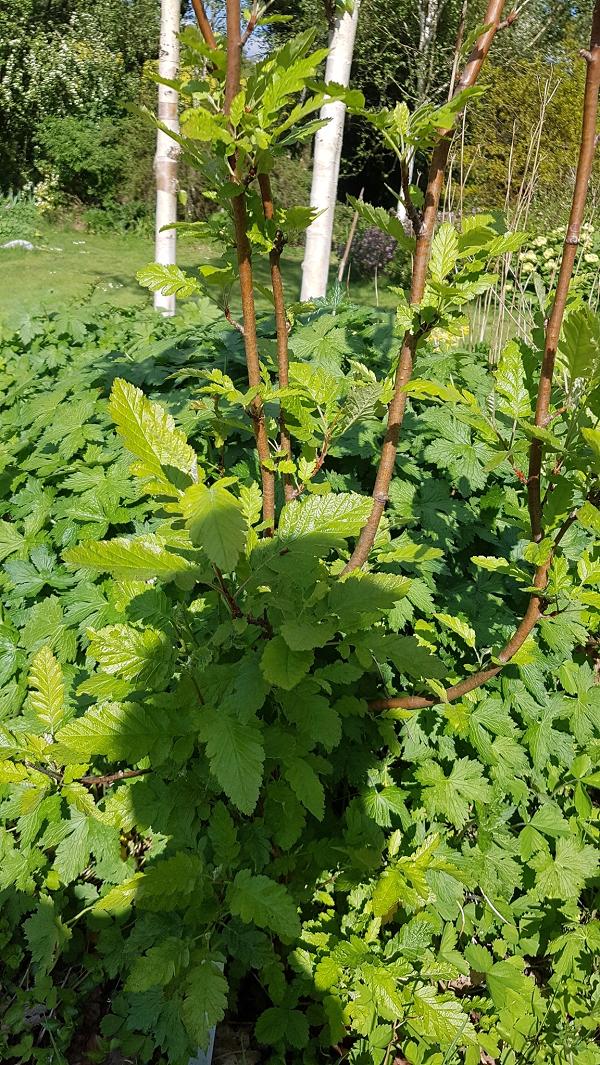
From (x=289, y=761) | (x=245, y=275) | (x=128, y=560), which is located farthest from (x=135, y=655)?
(x=245, y=275)

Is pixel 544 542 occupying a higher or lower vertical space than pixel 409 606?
higher

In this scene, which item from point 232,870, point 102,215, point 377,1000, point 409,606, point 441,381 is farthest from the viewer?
point 102,215

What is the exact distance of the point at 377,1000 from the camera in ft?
5.74

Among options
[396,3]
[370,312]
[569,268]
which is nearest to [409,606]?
[569,268]

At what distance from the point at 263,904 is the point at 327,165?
5919 mm

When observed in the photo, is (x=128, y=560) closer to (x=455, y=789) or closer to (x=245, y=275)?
(x=245, y=275)

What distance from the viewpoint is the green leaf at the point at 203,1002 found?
127cm

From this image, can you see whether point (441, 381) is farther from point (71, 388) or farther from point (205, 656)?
point (205, 656)

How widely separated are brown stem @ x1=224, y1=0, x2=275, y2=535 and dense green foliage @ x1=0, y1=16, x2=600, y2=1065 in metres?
0.03

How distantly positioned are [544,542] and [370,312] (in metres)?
2.03

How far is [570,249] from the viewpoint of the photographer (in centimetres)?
122

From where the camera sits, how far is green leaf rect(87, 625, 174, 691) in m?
1.28

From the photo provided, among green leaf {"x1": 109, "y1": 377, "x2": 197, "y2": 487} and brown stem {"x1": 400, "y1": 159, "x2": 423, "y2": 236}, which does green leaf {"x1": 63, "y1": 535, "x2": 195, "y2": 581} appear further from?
brown stem {"x1": 400, "y1": 159, "x2": 423, "y2": 236}

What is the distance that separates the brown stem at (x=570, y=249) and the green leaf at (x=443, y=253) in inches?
7.7
